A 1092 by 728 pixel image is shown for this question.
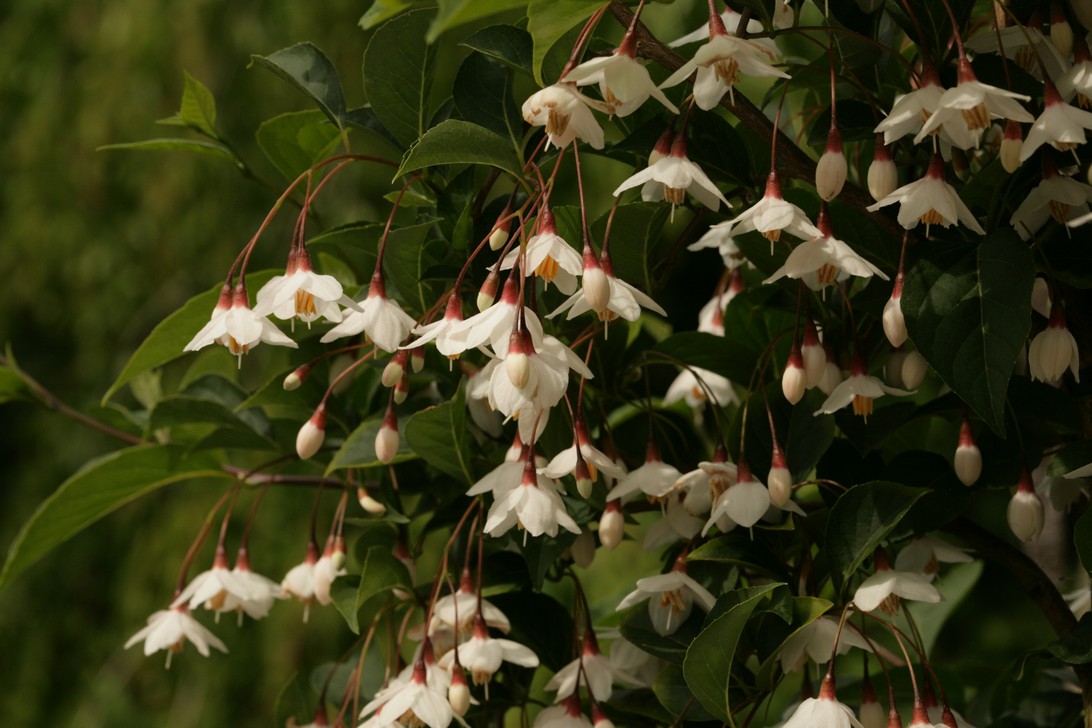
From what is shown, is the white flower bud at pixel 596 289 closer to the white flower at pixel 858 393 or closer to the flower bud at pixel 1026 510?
the white flower at pixel 858 393

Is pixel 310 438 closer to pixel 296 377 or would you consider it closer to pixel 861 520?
pixel 296 377

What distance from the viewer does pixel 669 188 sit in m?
0.78

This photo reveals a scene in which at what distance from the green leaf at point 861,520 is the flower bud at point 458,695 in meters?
0.27

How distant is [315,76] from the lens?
909 millimetres

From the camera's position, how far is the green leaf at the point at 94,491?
1045 millimetres

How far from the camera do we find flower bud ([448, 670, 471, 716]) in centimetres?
83

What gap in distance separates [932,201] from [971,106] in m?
0.06

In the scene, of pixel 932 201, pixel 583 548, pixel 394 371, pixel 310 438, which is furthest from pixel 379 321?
pixel 932 201

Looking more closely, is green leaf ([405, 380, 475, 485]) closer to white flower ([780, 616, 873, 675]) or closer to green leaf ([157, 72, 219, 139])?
white flower ([780, 616, 873, 675])

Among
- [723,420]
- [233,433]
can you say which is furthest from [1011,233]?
[233,433]

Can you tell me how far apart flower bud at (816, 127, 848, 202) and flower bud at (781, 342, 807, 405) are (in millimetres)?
115

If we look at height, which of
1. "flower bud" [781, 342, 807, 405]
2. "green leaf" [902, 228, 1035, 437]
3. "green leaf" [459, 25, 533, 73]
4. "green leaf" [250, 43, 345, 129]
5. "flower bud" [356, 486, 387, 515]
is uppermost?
"green leaf" [459, 25, 533, 73]

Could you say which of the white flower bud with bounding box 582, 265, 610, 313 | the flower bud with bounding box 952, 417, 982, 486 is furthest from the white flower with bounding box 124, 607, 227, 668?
the flower bud with bounding box 952, 417, 982, 486

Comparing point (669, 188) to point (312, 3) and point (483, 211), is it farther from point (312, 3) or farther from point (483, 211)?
point (312, 3)
